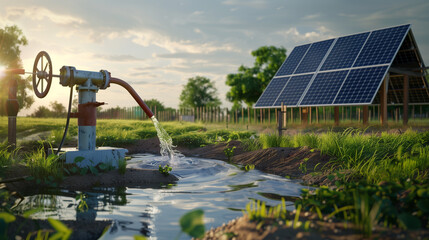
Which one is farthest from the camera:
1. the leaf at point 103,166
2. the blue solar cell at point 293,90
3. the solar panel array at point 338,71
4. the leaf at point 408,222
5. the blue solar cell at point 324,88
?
the blue solar cell at point 293,90

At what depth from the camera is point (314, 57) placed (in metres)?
18.1

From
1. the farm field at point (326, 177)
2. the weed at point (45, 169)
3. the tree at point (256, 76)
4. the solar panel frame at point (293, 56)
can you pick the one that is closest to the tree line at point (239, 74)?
→ the tree at point (256, 76)

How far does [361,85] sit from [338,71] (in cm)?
199

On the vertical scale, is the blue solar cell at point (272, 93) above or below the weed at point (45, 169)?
above

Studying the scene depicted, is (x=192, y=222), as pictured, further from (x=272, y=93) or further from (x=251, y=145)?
(x=272, y=93)

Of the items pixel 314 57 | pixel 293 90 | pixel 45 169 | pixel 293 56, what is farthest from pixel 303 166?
pixel 293 56

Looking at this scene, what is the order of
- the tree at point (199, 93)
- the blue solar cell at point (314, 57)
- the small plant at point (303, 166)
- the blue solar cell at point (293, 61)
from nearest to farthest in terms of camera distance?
the small plant at point (303, 166) < the blue solar cell at point (314, 57) < the blue solar cell at point (293, 61) < the tree at point (199, 93)

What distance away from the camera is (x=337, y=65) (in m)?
16.2

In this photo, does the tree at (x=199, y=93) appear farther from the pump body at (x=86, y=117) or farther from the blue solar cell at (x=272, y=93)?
the pump body at (x=86, y=117)

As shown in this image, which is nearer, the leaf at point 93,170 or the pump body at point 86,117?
the leaf at point 93,170

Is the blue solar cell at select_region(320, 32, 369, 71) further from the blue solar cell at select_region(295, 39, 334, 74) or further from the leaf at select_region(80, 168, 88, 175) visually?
the leaf at select_region(80, 168, 88, 175)

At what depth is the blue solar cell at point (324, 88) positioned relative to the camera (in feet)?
47.8

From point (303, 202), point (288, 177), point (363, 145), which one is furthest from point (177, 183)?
point (363, 145)

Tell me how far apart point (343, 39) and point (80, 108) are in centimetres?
1566
